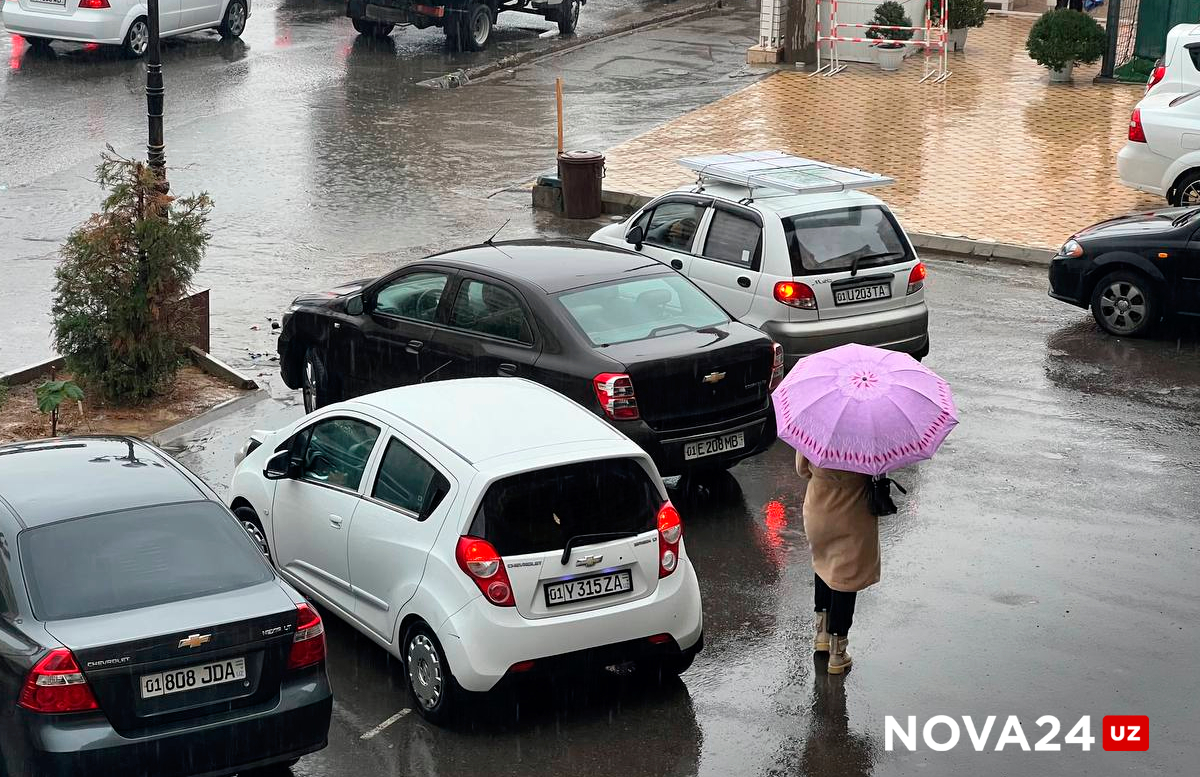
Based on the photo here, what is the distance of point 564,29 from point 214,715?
84.8ft

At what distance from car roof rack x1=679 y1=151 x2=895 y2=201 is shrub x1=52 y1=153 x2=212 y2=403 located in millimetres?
4359

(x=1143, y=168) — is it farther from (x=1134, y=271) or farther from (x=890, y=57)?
(x=890, y=57)

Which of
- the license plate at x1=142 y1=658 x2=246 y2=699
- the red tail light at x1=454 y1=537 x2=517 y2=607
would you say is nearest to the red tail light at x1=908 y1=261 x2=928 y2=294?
the red tail light at x1=454 y1=537 x2=517 y2=607

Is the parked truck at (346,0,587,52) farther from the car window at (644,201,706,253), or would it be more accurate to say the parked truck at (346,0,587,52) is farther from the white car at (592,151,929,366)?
the white car at (592,151,929,366)

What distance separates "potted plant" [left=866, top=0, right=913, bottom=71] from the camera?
2680 centimetres

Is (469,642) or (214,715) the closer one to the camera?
(214,715)

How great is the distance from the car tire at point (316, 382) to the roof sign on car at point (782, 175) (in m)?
3.67

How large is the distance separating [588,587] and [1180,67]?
581 inches

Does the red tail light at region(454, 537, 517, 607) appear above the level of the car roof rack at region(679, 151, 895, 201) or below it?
below

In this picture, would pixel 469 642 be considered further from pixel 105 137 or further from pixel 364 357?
pixel 105 137

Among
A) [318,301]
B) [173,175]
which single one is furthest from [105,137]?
[318,301]

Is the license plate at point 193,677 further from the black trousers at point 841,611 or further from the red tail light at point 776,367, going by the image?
the red tail light at point 776,367

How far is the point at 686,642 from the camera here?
769 centimetres

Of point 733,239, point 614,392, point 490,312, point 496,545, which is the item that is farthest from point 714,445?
point 496,545
